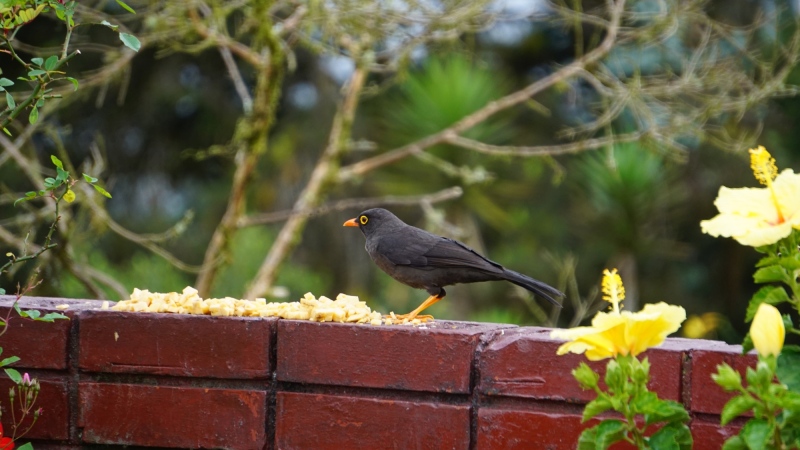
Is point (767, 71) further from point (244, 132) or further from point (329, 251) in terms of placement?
point (329, 251)

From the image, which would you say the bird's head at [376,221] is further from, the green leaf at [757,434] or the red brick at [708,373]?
the green leaf at [757,434]

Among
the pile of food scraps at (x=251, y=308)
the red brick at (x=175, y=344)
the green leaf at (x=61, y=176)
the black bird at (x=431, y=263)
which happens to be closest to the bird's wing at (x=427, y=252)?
the black bird at (x=431, y=263)

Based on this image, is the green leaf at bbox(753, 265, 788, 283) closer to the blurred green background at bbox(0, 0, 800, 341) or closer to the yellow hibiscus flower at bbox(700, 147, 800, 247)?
the yellow hibiscus flower at bbox(700, 147, 800, 247)

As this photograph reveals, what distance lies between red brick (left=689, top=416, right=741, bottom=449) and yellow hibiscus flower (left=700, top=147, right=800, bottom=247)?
0.62m

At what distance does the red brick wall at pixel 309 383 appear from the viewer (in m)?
2.14

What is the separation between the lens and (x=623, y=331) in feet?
5.01

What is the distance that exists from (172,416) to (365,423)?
461mm

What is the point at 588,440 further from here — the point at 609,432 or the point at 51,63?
the point at 51,63

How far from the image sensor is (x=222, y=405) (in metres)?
2.27

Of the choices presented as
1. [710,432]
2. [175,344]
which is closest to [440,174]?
[175,344]

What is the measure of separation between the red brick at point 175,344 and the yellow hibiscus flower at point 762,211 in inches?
44.1

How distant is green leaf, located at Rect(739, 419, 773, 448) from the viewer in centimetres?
142

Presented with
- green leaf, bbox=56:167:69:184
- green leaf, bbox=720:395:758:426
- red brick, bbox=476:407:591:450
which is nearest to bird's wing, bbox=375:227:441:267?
red brick, bbox=476:407:591:450

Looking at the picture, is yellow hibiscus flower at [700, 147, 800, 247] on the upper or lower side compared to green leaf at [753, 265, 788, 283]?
upper
